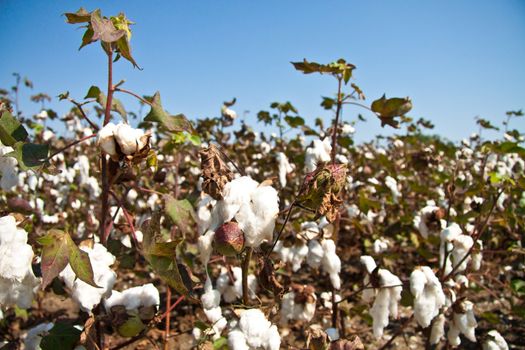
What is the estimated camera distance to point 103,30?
88 cm

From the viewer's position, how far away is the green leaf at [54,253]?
32.9 inches

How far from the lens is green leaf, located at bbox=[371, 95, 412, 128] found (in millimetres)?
1394

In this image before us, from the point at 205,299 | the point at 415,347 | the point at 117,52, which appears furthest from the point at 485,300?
the point at 117,52

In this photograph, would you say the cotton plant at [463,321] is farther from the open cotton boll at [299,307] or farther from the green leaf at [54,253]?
the green leaf at [54,253]

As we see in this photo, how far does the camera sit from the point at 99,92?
1.16m

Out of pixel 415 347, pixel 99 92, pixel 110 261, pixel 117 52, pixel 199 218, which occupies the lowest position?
pixel 415 347

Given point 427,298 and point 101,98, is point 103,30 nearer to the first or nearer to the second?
point 101,98

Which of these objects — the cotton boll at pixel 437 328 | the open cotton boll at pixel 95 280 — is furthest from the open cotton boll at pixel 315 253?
the open cotton boll at pixel 95 280

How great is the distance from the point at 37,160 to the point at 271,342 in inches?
29.1

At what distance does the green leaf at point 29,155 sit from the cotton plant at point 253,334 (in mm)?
637

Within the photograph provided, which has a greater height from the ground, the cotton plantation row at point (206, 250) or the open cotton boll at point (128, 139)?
the open cotton boll at point (128, 139)

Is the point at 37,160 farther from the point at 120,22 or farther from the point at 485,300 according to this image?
the point at 485,300

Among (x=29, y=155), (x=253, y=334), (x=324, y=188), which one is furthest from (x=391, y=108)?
(x=29, y=155)

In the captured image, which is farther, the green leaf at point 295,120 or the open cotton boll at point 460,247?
the green leaf at point 295,120
